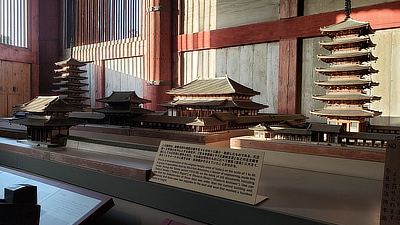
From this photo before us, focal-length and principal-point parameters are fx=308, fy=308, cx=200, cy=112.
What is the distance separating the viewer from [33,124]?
5.61 meters

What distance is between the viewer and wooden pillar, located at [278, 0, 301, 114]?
938cm

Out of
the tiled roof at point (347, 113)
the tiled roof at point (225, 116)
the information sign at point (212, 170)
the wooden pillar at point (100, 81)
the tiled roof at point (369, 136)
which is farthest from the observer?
the wooden pillar at point (100, 81)

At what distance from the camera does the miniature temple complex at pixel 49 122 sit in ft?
18.4

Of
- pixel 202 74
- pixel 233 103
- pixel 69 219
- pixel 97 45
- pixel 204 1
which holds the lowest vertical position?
pixel 69 219

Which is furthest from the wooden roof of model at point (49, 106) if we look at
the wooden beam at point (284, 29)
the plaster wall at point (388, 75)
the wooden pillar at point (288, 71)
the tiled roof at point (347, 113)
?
the plaster wall at point (388, 75)

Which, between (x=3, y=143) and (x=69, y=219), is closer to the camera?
(x=69, y=219)

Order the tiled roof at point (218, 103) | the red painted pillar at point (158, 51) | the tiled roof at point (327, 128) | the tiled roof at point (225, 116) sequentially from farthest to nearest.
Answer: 1. the red painted pillar at point (158, 51)
2. the tiled roof at point (218, 103)
3. the tiled roof at point (225, 116)
4. the tiled roof at point (327, 128)

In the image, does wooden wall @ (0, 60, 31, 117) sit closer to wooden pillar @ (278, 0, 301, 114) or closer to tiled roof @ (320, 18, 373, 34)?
wooden pillar @ (278, 0, 301, 114)

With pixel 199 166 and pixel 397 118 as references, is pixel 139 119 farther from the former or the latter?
pixel 397 118

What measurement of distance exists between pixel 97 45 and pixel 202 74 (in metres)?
5.98

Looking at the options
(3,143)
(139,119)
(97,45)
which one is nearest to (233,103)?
(139,119)

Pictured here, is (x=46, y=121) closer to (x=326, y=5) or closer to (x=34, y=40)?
(x=326, y=5)

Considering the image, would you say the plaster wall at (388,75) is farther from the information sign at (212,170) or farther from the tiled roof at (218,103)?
the information sign at (212,170)

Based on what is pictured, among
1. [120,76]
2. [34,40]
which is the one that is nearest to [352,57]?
[120,76]
